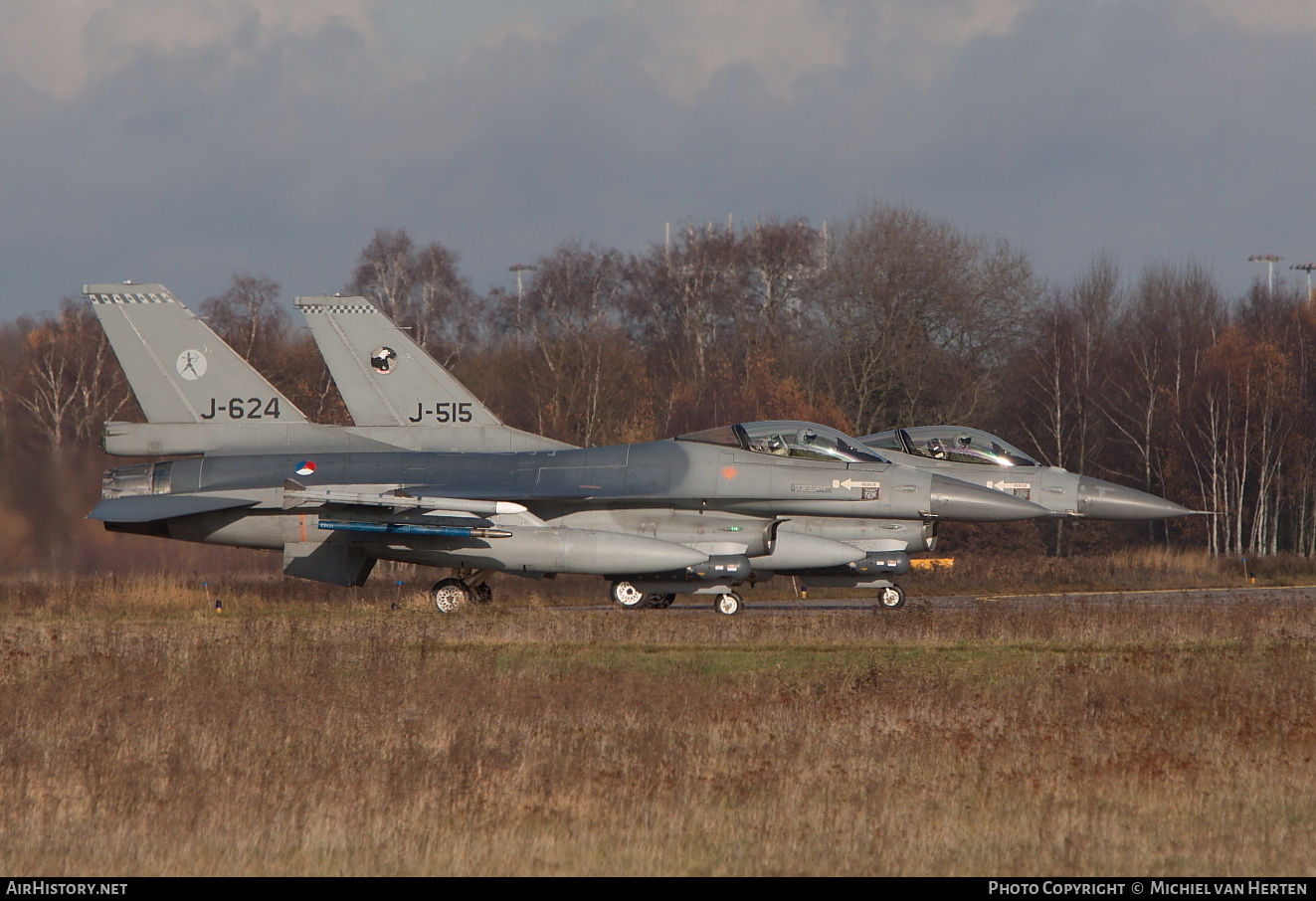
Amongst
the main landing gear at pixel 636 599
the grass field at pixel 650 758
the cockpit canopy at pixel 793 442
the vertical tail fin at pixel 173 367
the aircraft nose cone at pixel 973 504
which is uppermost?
the vertical tail fin at pixel 173 367

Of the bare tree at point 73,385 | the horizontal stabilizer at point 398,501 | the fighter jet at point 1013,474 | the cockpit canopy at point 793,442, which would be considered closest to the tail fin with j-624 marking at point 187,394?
the horizontal stabilizer at point 398,501

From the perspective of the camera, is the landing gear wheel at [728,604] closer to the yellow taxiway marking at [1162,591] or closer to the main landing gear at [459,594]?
the main landing gear at [459,594]

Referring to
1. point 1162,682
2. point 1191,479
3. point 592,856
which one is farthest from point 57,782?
point 1191,479

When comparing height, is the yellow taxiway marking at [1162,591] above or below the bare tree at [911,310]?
below

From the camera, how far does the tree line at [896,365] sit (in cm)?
3909

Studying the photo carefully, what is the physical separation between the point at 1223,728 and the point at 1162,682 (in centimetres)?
177

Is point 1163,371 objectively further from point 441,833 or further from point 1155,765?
point 441,833

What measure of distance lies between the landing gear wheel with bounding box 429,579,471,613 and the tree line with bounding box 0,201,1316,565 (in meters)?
17.0

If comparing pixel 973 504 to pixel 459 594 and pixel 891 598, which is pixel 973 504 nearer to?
pixel 891 598

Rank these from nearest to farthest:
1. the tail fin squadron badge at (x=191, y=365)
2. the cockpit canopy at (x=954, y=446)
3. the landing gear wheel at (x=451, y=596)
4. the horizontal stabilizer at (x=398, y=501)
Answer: the horizontal stabilizer at (x=398, y=501), the landing gear wheel at (x=451, y=596), the tail fin squadron badge at (x=191, y=365), the cockpit canopy at (x=954, y=446)

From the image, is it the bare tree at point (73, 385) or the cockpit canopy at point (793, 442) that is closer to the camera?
the cockpit canopy at point (793, 442)

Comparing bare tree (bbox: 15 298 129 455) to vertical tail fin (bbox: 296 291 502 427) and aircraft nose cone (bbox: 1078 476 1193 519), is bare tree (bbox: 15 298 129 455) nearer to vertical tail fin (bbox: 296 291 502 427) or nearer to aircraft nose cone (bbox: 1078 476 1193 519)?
vertical tail fin (bbox: 296 291 502 427)

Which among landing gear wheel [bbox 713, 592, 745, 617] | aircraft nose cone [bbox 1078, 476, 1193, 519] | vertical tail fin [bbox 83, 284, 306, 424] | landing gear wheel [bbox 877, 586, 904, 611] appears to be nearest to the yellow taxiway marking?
landing gear wheel [bbox 877, 586, 904, 611]

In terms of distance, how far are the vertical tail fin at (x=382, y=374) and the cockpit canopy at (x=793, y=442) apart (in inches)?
136
